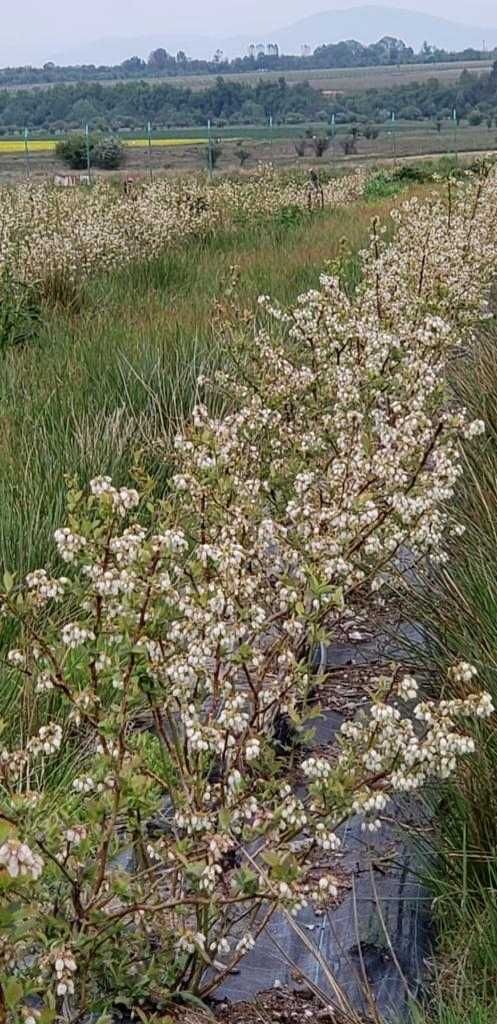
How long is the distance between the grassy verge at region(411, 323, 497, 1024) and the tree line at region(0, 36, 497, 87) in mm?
129839

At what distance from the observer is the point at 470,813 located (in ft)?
9.71

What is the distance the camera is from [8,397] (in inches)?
246

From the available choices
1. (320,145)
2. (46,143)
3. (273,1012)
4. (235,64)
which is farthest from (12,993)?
(235,64)

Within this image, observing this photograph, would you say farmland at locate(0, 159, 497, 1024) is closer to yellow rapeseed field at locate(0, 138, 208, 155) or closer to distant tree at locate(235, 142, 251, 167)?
distant tree at locate(235, 142, 251, 167)

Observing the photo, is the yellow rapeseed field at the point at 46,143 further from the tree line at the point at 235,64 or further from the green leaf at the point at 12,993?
the tree line at the point at 235,64

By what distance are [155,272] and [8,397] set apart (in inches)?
180

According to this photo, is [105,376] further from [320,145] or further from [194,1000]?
[320,145]

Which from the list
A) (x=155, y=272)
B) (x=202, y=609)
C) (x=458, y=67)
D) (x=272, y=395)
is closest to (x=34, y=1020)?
(x=202, y=609)

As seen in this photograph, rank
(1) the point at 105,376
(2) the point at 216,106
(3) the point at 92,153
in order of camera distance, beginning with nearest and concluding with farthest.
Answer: (1) the point at 105,376 < (3) the point at 92,153 < (2) the point at 216,106

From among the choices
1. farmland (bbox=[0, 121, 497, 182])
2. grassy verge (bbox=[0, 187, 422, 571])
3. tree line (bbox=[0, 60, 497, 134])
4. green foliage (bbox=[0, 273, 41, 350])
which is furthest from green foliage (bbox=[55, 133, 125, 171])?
green foliage (bbox=[0, 273, 41, 350])

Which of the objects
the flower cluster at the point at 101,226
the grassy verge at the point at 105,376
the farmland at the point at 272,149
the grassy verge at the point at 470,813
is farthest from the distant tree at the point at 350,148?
the grassy verge at the point at 470,813

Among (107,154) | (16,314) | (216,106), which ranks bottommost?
(16,314)

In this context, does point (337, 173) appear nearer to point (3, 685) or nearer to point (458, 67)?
point (3, 685)

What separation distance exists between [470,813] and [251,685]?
2.06ft
